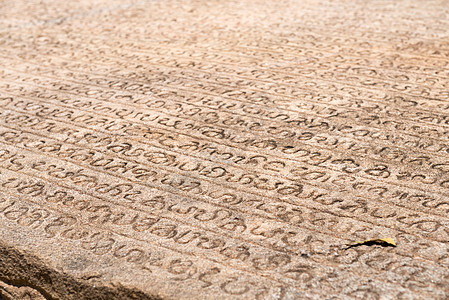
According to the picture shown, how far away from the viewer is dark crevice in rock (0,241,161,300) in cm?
242

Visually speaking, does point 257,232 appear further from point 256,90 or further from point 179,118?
point 256,90

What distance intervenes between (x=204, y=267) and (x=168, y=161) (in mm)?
1093

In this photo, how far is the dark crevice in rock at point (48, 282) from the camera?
242cm

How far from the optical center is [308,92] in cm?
448

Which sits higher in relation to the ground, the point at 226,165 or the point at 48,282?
the point at 226,165

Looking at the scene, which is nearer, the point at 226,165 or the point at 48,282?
the point at 48,282

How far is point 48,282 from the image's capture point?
2.58 meters

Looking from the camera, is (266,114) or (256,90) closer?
(266,114)

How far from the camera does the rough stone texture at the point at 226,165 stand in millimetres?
2500

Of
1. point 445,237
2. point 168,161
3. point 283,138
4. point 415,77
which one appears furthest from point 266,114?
point 445,237

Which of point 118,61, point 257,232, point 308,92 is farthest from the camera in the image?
point 118,61

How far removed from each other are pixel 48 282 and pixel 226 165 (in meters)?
1.23

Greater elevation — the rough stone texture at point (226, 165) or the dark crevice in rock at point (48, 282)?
the rough stone texture at point (226, 165)

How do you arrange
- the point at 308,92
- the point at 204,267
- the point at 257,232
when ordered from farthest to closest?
the point at 308,92
the point at 257,232
the point at 204,267
